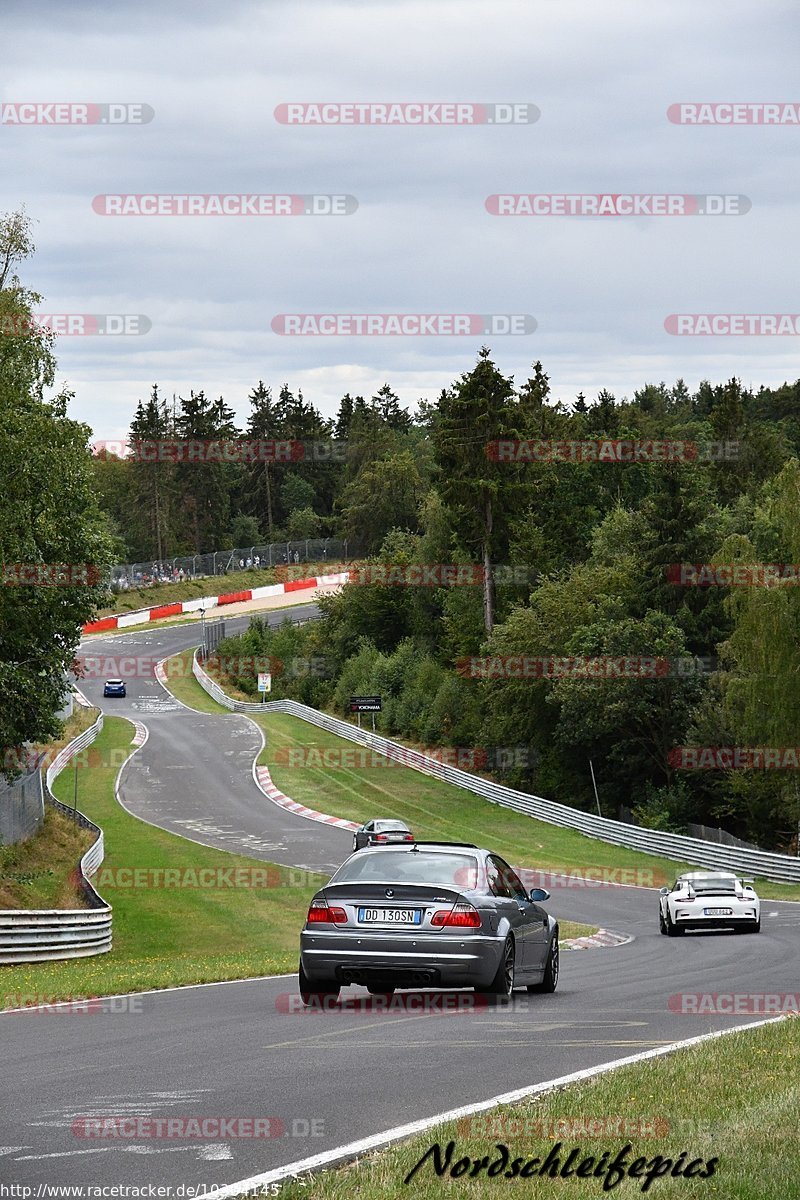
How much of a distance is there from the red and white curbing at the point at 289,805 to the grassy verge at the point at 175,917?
6.25 m

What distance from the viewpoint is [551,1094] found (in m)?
8.13

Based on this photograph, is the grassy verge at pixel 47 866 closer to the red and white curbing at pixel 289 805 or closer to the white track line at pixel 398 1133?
the red and white curbing at pixel 289 805

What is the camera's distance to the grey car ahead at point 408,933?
12.7 m

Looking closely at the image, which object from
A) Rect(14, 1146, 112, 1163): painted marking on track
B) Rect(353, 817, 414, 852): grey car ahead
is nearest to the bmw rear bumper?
Rect(14, 1146, 112, 1163): painted marking on track

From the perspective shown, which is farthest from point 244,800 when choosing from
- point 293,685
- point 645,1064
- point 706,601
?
point 645,1064

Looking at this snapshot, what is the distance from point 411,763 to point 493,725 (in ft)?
25.1

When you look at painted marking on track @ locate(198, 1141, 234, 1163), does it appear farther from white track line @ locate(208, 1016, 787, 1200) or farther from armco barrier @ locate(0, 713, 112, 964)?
armco barrier @ locate(0, 713, 112, 964)

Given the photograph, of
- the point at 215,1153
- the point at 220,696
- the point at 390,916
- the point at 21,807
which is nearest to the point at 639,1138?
the point at 215,1153

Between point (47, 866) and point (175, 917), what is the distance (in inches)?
285

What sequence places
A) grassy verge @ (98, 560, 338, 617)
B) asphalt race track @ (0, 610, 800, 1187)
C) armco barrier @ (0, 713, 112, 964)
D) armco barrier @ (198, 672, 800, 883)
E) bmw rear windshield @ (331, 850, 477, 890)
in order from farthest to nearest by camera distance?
grassy verge @ (98, 560, 338, 617) < armco barrier @ (198, 672, 800, 883) < armco barrier @ (0, 713, 112, 964) < bmw rear windshield @ (331, 850, 477, 890) < asphalt race track @ (0, 610, 800, 1187)

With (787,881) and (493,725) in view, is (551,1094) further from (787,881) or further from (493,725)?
(493,725)

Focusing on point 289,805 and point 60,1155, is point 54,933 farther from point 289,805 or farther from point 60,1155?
point 289,805

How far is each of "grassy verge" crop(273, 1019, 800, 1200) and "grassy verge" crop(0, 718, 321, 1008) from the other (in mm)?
8169

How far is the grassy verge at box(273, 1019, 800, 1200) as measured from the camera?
233 inches
